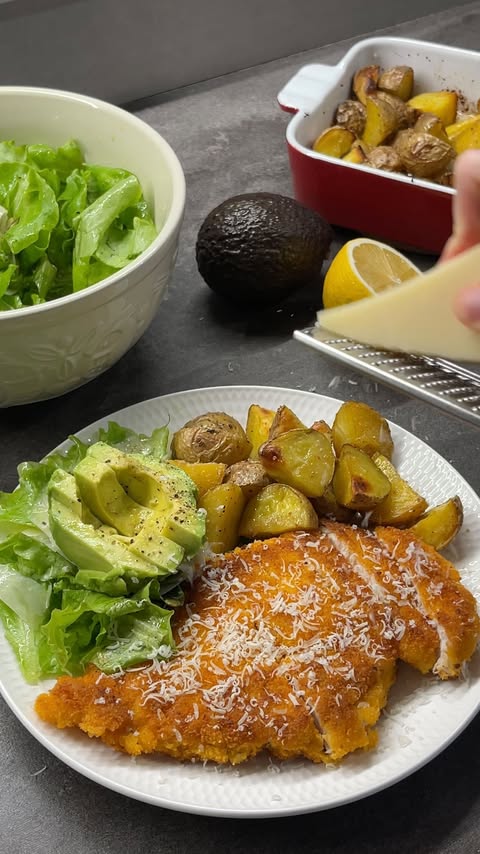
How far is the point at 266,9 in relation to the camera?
2363 millimetres

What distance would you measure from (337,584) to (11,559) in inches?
16.6

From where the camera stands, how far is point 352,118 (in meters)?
1.87

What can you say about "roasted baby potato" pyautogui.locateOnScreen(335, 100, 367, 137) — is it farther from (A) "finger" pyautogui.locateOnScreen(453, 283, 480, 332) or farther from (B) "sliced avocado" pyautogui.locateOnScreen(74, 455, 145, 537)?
(A) "finger" pyautogui.locateOnScreen(453, 283, 480, 332)

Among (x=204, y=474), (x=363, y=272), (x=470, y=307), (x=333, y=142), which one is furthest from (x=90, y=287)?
(x=333, y=142)

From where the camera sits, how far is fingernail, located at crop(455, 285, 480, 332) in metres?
0.76

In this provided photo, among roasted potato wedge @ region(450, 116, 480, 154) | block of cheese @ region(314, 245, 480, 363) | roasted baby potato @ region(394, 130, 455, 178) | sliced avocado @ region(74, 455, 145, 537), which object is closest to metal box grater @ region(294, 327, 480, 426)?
block of cheese @ region(314, 245, 480, 363)

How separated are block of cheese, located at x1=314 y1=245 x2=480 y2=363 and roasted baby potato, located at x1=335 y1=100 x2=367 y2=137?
43.7 inches

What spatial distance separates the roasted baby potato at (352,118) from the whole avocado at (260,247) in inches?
11.5

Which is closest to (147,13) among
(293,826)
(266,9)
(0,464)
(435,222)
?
(266,9)

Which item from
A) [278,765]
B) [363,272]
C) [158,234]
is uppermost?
[158,234]

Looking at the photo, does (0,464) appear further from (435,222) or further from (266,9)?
(266,9)

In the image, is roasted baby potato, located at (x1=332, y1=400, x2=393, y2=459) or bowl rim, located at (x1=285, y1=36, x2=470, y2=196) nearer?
roasted baby potato, located at (x1=332, y1=400, x2=393, y2=459)

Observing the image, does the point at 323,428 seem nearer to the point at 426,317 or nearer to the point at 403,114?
the point at 426,317

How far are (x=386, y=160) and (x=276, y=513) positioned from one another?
0.87 metres
